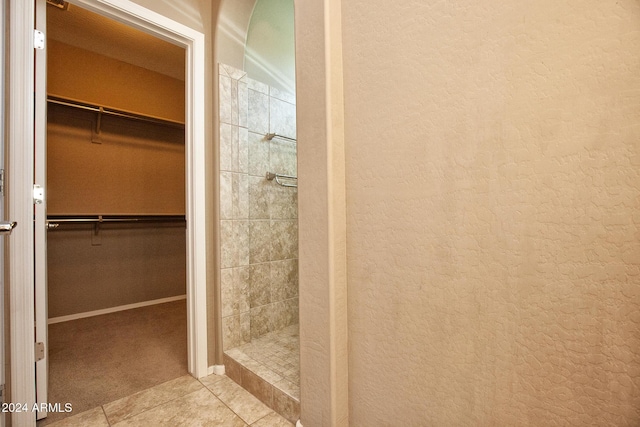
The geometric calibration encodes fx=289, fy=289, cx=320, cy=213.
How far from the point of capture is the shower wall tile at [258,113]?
213 cm

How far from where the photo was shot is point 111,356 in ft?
7.13

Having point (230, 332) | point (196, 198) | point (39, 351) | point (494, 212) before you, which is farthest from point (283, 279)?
point (494, 212)

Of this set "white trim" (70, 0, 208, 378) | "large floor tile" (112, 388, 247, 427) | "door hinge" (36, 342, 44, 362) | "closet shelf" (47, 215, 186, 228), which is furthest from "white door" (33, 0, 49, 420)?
"closet shelf" (47, 215, 186, 228)

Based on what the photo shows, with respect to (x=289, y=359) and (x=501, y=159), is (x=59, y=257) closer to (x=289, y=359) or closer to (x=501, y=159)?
(x=289, y=359)

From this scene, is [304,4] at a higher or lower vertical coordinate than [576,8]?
higher

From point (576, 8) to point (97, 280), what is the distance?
13.6ft

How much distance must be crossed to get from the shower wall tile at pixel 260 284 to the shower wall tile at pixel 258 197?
15.0 inches

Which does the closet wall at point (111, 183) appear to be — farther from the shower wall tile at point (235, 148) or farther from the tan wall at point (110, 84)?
the shower wall tile at point (235, 148)

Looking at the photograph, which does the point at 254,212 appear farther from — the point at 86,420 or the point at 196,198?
the point at 86,420

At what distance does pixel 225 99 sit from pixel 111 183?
219 centimetres

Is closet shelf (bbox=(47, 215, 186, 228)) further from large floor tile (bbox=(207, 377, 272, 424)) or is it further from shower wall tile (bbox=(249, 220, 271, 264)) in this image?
large floor tile (bbox=(207, 377, 272, 424))

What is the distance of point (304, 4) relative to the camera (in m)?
1.28

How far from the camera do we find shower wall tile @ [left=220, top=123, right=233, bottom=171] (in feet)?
6.34

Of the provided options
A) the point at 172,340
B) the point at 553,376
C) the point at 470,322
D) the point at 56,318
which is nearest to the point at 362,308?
the point at 470,322
